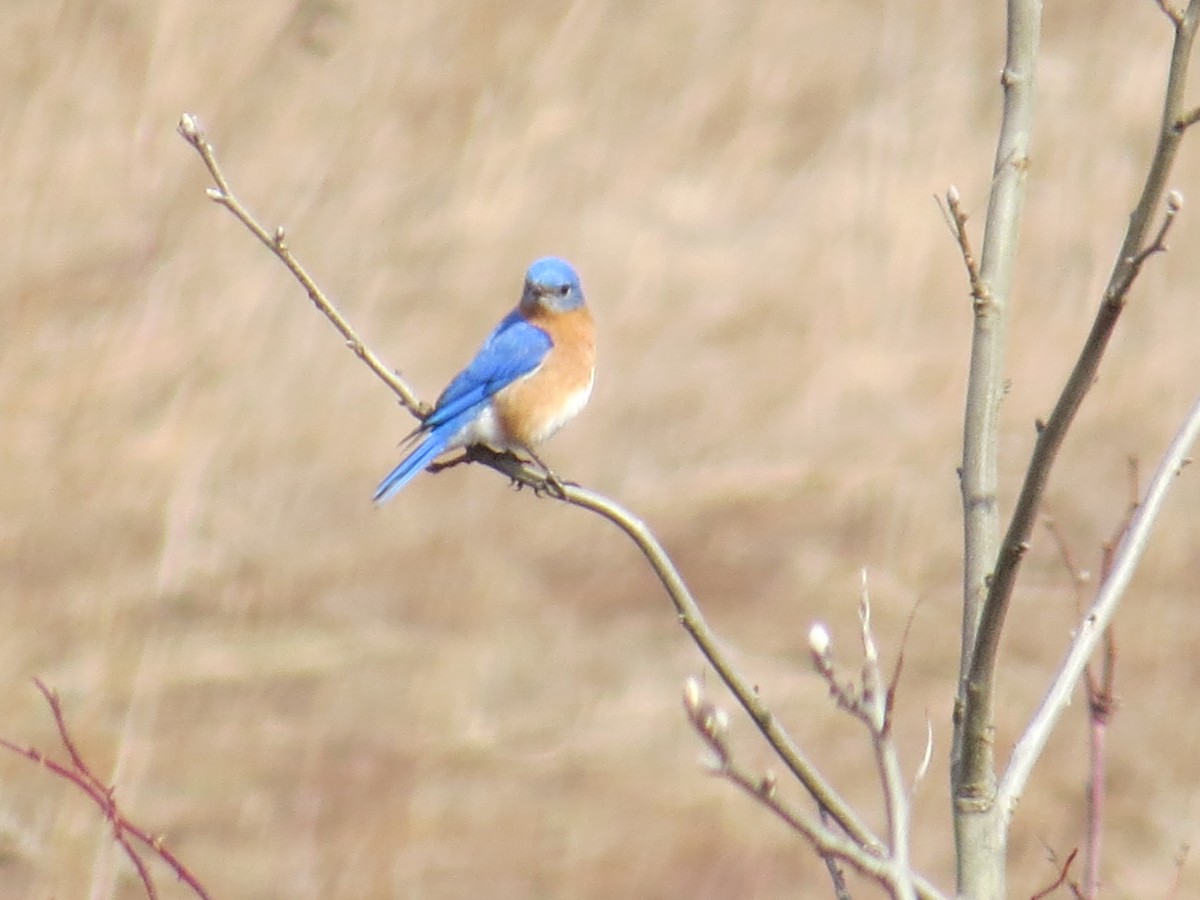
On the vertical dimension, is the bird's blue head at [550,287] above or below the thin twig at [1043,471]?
above

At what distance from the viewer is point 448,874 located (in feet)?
15.3

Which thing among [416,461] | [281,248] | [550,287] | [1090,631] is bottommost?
[1090,631]

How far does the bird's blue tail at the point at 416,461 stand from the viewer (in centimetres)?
359

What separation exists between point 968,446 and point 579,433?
8.21 ft

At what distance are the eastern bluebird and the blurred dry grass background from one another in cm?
43

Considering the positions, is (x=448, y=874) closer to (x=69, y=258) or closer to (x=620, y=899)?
(x=620, y=899)

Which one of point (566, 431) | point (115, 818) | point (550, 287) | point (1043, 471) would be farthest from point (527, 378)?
point (1043, 471)

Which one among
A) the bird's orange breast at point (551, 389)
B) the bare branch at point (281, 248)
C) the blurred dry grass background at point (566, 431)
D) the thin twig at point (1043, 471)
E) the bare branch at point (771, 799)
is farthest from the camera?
the blurred dry grass background at point (566, 431)

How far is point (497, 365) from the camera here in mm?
4016

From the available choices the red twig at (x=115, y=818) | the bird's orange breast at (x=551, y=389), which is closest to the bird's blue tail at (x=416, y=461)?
the bird's orange breast at (x=551, y=389)

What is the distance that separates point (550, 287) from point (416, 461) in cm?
67

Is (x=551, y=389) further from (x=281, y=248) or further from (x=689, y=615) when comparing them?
(x=689, y=615)

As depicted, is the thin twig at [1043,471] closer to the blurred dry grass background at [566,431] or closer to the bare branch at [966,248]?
the bare branch at [966,248]

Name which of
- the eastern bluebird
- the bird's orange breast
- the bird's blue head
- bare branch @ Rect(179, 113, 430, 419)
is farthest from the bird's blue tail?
bare branch @ Rect(179, 113, 430, 419)
